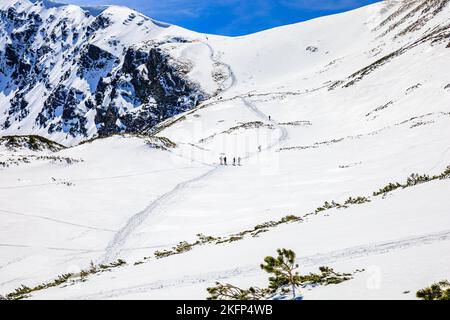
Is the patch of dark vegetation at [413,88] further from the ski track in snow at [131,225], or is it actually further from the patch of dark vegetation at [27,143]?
the patch of dark vegetation at [27,143]

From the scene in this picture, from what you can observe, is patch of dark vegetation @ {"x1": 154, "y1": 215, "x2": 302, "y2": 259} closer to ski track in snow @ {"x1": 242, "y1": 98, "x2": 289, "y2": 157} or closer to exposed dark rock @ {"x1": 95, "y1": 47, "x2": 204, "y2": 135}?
ski track in snow @ {"x1": 242, "y1": 98, "x2": 289, "y2": 157}

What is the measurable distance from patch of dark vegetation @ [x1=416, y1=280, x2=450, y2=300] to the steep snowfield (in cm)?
21

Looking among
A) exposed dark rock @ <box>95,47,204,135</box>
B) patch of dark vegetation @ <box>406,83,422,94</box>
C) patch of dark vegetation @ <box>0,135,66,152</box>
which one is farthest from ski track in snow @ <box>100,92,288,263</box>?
exposed dark rock @ <box>95,47,204,135</box>

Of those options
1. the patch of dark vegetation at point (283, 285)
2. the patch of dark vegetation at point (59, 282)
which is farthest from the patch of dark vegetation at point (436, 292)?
the patch of dark vegetation at point (59, 282)

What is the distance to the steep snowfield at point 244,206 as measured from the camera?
8.16m

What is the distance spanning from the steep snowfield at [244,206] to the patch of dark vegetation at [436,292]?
21 cm

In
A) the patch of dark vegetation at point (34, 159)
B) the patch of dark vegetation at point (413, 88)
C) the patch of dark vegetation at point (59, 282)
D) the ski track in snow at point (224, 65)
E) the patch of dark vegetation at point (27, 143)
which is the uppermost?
the ski track in snow at point (224, 65)

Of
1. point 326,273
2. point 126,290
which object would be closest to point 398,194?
point 326,273

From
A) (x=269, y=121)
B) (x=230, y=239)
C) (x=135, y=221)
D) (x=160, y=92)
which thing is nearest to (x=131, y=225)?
(x=135, y=221)

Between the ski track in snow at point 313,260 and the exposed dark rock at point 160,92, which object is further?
the exposed dark rock at point 160,92

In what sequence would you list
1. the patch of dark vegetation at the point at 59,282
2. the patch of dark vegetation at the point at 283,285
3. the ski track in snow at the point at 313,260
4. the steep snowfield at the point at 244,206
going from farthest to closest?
the patch of dark vegetation at the point at 59,282
the steep snowfield at the point at 244,206
the ski track in snow at the point at 313,260
the patch of dark vegetation at the point at 283,285

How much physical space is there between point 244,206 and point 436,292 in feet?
46.4

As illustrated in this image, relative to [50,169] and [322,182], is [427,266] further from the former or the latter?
[50,169]

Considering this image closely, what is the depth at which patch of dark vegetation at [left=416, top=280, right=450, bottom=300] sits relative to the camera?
4.90 m
